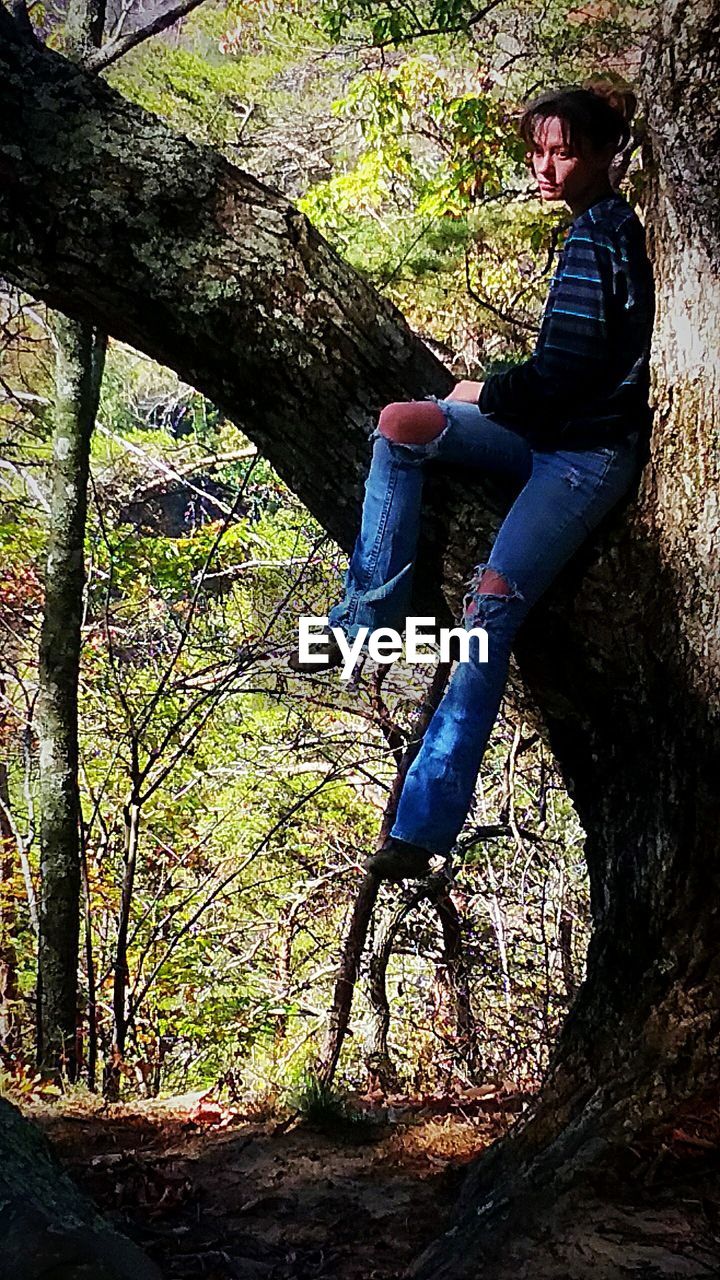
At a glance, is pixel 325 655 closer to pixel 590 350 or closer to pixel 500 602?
pixel 500 602

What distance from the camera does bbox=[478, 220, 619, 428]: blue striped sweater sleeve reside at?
5.03 ft

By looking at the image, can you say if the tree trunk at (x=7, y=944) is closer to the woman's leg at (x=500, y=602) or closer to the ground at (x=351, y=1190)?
the ground at (x=351, y=1190)

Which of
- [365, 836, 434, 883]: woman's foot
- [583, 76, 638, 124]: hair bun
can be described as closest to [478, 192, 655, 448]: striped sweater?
[583, 76, 638, 124]: hair bun

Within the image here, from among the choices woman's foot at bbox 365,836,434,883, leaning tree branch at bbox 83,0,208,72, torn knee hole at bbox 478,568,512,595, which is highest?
leaning tree branch at bbox 83,0,208,72

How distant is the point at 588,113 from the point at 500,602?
31.6 inches

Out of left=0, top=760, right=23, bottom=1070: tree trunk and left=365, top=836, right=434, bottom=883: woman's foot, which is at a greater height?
left=365, top=836, right=434, bottom=883: woman's foot

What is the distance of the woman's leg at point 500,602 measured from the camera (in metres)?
1.50

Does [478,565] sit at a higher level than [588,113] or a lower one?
lower

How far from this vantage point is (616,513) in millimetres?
1614

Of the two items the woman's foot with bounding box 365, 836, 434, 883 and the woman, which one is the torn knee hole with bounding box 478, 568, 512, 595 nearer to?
the woman

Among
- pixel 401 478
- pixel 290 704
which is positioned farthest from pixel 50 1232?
pixel 290 704

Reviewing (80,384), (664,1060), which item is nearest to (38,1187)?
(664,1060)

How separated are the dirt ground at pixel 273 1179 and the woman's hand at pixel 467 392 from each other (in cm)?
146

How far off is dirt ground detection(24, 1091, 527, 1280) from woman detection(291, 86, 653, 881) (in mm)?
698
